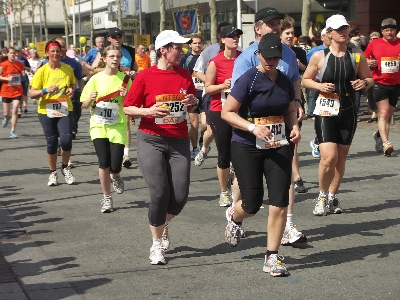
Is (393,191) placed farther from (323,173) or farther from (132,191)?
(132,191)

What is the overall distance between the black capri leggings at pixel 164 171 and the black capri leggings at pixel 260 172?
57 cm

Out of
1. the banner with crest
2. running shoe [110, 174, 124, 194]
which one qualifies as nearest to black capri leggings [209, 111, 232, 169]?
running shoe [110, 174, 124, 194]

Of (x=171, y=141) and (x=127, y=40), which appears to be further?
(x=127, y=40)

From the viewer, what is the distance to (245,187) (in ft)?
23.9

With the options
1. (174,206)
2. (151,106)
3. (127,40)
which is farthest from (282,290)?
(127,40)

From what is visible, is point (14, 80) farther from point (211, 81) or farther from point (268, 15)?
point (268, 15)

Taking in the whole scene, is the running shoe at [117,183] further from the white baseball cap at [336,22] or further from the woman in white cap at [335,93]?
the white baseball cap at [336,22]

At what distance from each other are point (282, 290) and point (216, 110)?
3746mm

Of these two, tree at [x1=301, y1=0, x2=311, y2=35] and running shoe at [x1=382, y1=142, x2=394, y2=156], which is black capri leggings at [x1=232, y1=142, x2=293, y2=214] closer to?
running shoe at [x1=382, y1=142, x2=394, y2=156]

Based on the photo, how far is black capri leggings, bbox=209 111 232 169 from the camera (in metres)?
9.77

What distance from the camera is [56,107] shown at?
12148 mm

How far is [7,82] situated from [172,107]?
13890 millimetres

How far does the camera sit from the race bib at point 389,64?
14.9m

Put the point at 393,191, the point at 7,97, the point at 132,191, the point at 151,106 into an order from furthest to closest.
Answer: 1. the point at 7,97
2. the point at 132,191
3. the point at 393,191
4. the point at 151,106
